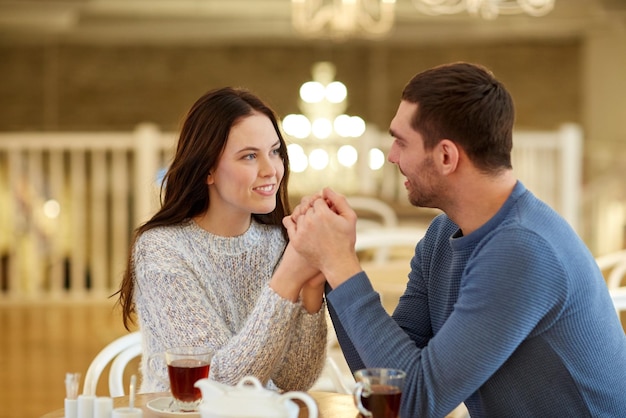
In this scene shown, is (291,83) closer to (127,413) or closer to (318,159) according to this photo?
(318,159)

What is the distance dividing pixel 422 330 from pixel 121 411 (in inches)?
25.0

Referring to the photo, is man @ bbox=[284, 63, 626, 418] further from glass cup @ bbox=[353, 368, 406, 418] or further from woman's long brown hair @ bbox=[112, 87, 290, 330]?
woman's long brown hair @ bbox=[112, 87, 290, 330]

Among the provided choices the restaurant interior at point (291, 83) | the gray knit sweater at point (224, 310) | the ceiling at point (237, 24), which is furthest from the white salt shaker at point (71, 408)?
the ceiling at point (237, 24)

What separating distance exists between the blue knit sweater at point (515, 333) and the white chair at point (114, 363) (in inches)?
24.4

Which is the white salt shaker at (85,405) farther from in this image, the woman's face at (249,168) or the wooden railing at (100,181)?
the wooden railing at (100,181)

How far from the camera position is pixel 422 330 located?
1.84 meters

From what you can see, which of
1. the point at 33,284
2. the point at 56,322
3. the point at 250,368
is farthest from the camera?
the point at 33,284

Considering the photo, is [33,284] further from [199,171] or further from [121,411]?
[121,411]

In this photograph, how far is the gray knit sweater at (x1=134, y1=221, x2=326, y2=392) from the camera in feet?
5.76

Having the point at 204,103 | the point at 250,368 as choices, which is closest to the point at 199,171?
the point at 204,103

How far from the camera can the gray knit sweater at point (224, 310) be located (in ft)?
5.76

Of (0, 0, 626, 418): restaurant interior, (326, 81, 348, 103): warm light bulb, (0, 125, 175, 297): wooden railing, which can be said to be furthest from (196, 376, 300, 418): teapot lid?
(326, 81, 348, 103): warm light bulb

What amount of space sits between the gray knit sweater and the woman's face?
Answer: 10 centimetres

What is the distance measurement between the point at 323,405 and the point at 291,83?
11630 millimetres
